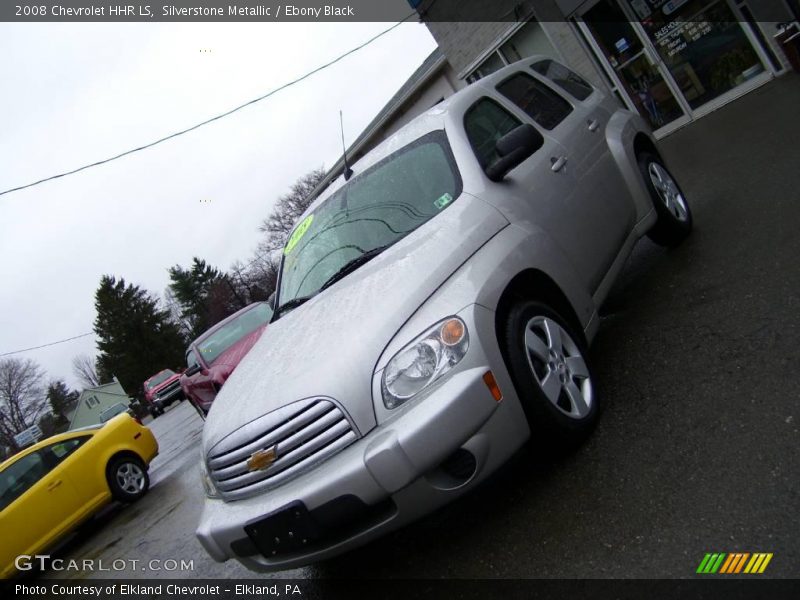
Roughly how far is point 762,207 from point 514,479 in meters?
3.36

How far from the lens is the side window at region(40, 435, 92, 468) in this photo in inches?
289

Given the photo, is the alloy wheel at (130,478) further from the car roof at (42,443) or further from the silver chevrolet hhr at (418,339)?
the silver chevrolet hhr at (418,339)

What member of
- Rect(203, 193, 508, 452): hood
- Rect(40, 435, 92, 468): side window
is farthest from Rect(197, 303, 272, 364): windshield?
Rect(203, 193, 508, 452): hood

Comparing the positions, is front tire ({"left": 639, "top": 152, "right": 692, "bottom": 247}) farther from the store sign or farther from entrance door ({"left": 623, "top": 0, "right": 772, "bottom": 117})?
the store sign

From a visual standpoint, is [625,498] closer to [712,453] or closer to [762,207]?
[712,453]

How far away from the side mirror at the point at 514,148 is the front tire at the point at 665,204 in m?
1.67

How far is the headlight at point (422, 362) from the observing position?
7.82ft

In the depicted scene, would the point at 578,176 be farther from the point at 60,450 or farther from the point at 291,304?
the point at 60,450

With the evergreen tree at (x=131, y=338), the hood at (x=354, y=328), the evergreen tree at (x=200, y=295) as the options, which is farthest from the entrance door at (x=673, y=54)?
the evergreen tree at (x=200, y=295)

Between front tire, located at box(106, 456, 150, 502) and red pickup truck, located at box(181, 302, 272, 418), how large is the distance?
1429 millimetres

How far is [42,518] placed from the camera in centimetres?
680

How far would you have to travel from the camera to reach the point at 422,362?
7.91 ft

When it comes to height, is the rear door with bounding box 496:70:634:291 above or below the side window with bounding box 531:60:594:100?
below

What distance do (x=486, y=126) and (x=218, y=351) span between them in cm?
697
